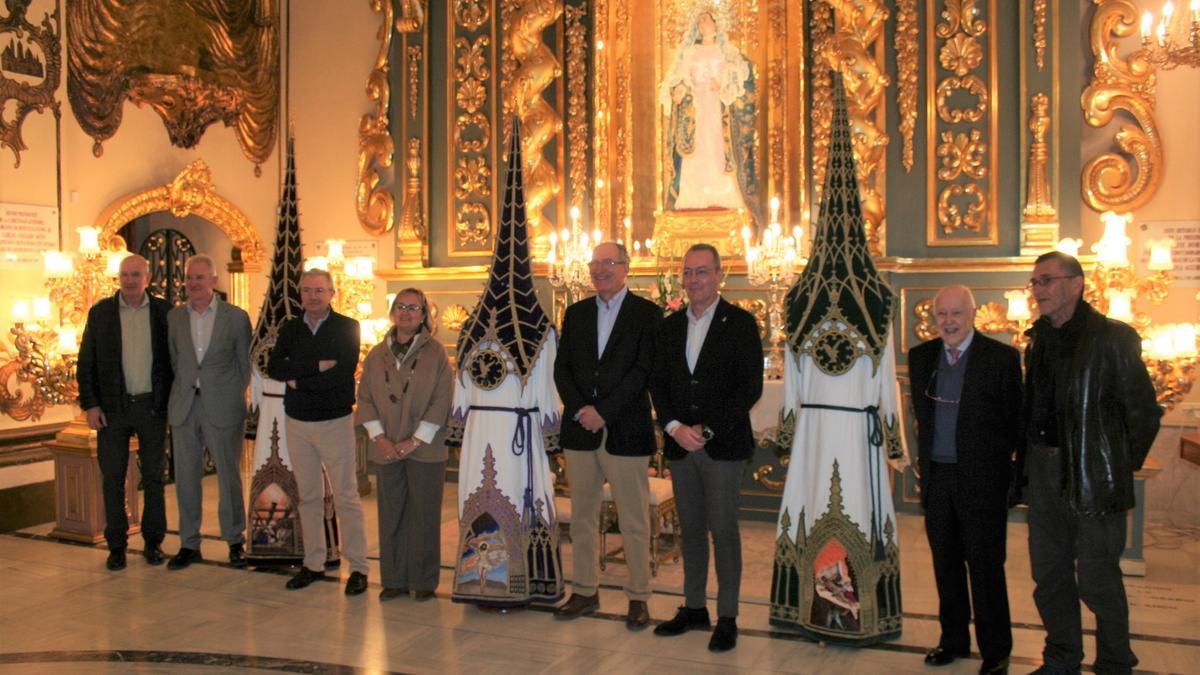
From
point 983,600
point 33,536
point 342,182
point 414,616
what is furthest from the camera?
point 342,182

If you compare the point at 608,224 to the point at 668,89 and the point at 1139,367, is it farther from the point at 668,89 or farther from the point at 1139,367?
the point at 1139,367

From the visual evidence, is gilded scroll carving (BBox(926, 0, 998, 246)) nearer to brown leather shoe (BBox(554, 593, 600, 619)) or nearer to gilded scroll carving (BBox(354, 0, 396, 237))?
brown leather shoe (BBox(554, 593, 600, 619))

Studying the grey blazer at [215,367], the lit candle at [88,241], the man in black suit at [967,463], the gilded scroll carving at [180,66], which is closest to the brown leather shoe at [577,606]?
the man in black suit at [967,463]

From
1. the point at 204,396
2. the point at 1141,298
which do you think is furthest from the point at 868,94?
the point at 204,396

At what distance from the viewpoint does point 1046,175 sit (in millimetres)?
6785

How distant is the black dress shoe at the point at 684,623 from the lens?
4324mm

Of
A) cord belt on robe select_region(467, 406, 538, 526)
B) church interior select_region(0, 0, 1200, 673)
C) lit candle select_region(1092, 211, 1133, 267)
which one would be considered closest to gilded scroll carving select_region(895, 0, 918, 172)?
church interior select_region(0, 0, 1200, 673)

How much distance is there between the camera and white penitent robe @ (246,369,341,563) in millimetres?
5430

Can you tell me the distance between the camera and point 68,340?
20.1 feet

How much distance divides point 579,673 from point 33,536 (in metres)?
4.30

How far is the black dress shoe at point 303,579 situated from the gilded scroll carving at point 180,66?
4.38m

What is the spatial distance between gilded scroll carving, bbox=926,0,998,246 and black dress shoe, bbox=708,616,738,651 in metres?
3.82

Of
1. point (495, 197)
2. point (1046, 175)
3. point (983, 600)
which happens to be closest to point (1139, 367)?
point (983, 600)

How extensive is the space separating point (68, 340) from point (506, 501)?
3.25m
